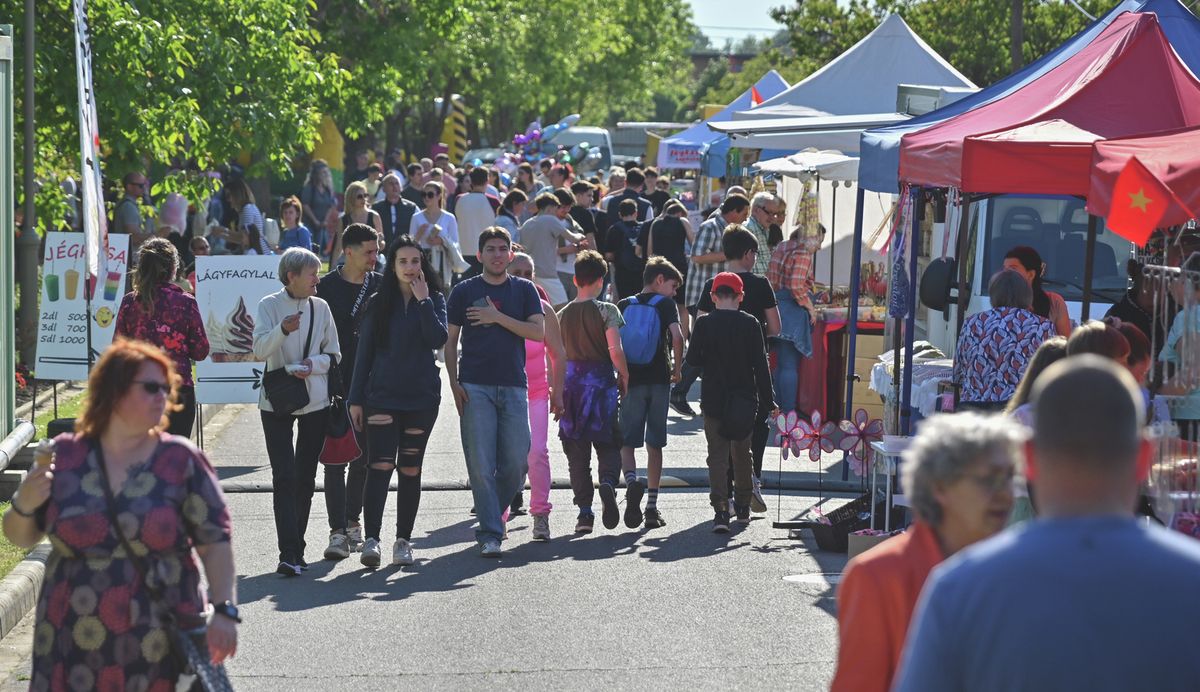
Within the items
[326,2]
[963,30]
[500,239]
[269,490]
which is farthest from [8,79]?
[963,30]

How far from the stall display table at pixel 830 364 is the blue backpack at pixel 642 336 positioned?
362 centimetres

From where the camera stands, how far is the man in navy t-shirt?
30.9 feet

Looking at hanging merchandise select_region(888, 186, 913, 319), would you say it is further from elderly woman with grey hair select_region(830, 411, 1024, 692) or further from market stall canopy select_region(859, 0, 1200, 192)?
elderly woman with grey hair select_region(830, 411, 1024, 692)

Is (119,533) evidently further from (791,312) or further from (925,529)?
(791,312)

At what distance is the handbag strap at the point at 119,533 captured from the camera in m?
4.65

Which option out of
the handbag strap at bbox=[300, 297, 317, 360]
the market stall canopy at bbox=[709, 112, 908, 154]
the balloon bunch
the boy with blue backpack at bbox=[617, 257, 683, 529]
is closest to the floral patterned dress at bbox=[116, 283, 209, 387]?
the handbag strap at bbox=[300, 297, 317, 360]

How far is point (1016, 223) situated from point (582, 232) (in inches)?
260

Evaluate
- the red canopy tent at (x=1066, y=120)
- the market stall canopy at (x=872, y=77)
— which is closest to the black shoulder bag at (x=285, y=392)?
the red canopy tent at (x=1066, y=120)

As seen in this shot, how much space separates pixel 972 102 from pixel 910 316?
4.26 ft

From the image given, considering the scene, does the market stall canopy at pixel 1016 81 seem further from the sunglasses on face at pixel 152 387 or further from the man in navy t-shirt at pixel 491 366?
the sunglasses on face at pixel 152 387

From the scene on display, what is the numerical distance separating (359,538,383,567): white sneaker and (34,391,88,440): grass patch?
13.6 feet

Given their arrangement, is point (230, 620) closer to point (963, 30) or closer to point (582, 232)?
point (582, 232)

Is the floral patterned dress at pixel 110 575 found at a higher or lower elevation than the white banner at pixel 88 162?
lower

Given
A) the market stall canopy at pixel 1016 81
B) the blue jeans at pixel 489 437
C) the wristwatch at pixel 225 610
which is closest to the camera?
the wristwatch at pixel 225 610
